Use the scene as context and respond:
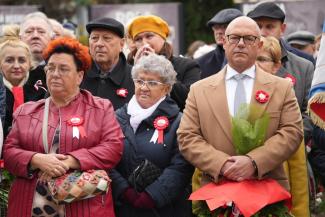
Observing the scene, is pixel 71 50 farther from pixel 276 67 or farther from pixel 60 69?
pixel 276 67

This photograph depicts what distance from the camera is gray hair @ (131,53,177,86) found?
712 centimetres

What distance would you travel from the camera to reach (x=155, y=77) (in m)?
7.13

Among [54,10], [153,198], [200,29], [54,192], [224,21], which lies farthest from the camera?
[54,10]

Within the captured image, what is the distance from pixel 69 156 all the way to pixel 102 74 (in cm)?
146

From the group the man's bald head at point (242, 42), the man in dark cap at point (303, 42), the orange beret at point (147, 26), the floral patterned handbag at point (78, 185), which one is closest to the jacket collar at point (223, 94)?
the man's bald head at point (242, 42)

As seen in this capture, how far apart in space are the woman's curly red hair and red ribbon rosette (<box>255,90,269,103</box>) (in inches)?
54.4

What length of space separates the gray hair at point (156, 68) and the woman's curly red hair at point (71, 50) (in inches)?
18.5

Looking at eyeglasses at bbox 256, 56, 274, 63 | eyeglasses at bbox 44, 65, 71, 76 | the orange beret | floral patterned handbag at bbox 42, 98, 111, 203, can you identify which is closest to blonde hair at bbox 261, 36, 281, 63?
eyeglasses at bbox 256, 56, 274, 63

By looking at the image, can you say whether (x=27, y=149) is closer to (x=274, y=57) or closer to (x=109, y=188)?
(x=109, y=188)

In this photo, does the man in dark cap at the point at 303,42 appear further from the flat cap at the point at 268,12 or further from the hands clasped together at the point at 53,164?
the hands clasped together at the point at 53,164

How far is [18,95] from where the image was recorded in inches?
307

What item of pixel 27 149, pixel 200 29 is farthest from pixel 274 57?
pixel 200 29

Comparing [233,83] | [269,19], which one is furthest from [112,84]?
Result: [269,19]

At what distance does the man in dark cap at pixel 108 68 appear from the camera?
25.4ft
